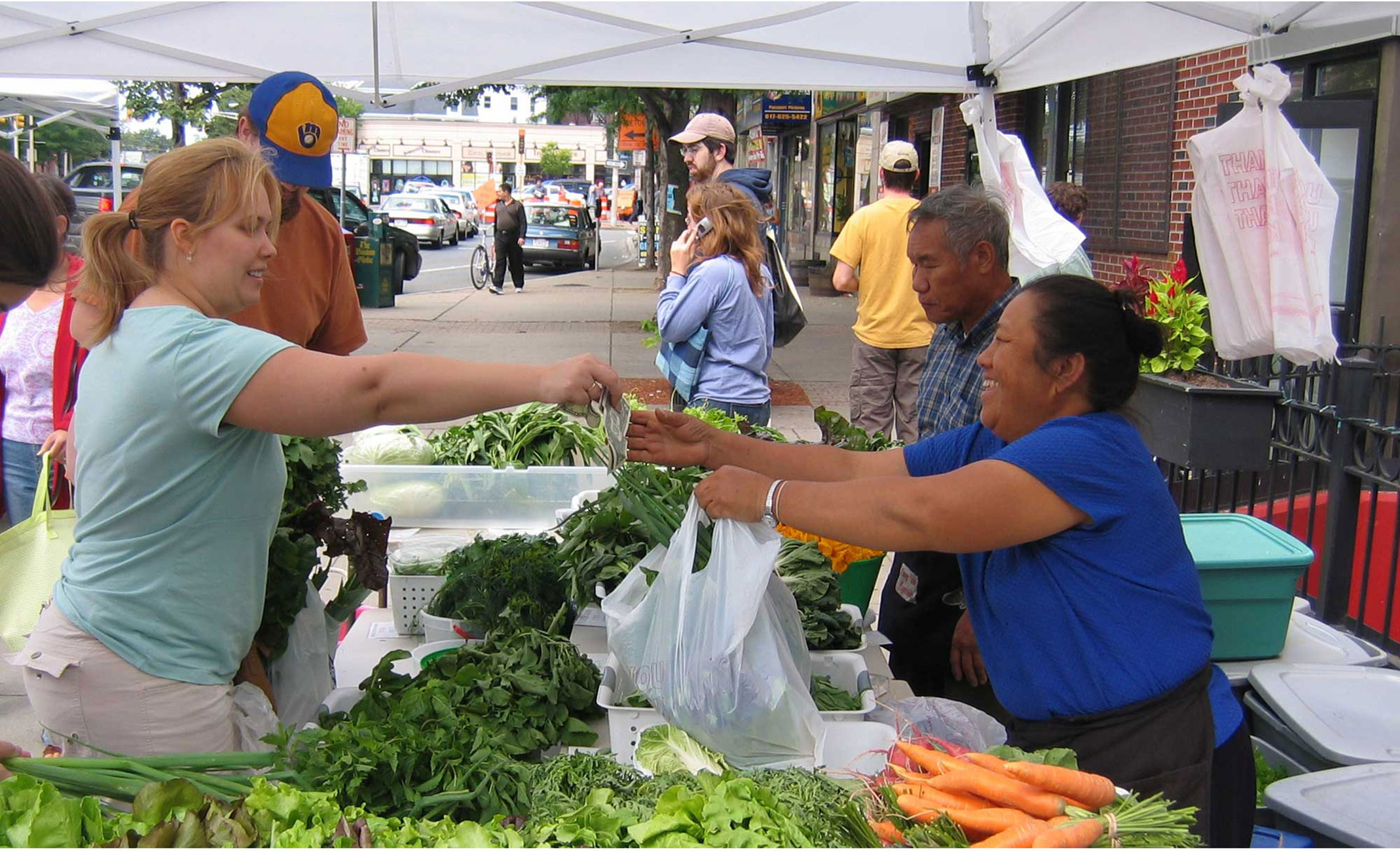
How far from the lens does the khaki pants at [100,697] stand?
2293 millimetres

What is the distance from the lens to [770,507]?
2.54 metres

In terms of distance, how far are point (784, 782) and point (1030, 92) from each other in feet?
41.6

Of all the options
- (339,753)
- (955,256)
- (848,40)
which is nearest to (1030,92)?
(848,40)

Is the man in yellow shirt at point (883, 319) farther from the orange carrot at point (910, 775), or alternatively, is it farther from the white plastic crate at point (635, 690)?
the orange carrot at point (910, 775)

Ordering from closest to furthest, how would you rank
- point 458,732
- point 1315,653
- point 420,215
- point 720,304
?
point 458,732
point 1315,653
point 720,304
point 420,215

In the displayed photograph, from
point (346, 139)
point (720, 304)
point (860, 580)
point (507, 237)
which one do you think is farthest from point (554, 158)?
point (860, 580)

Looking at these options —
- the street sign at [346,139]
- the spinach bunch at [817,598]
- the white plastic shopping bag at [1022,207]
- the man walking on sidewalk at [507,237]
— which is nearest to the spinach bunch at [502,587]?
the spinach bunch at [817,598]

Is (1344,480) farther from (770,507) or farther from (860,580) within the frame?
(770,507)

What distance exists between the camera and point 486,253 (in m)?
24.6

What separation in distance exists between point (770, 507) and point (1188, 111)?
840 centimetres

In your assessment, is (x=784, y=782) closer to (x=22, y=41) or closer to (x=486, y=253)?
(x=22, y=41)

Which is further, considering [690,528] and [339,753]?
[690,528]

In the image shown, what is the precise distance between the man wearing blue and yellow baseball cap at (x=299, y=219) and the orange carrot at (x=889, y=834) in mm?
2397

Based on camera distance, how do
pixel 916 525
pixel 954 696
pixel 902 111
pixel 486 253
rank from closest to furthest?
pixel 916 525 < pixel 954 696 < pixel 902 111 < pixel 486 253
